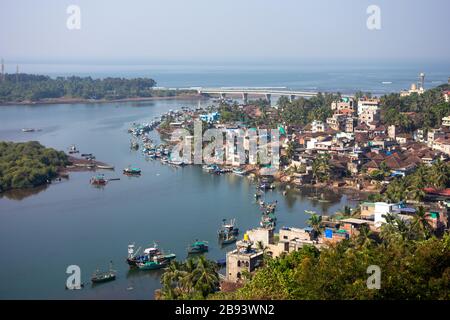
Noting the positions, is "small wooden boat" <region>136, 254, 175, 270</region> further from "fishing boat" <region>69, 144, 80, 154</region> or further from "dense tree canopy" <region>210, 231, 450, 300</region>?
"fishing boat" <region>69, 144, 80, 154</region>

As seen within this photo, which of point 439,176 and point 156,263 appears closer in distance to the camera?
point 156,263

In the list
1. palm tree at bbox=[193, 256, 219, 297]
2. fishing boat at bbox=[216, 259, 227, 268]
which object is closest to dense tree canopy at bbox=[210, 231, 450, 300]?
palm tree at bbox=[193, 256, 219, 297]

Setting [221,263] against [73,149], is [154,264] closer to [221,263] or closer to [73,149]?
[221,263]

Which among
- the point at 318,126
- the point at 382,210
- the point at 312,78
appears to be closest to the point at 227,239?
the point at 382,210

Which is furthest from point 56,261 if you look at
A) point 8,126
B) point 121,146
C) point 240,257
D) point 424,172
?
point 8,126

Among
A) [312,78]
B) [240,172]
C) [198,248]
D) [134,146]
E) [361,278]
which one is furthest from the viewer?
[312,78]

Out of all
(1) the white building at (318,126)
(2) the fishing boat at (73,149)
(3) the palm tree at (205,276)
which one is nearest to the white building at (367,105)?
(1) the white building at (318,126)

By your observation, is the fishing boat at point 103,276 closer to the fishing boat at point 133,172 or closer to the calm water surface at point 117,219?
the calm water surface at point 117,219
